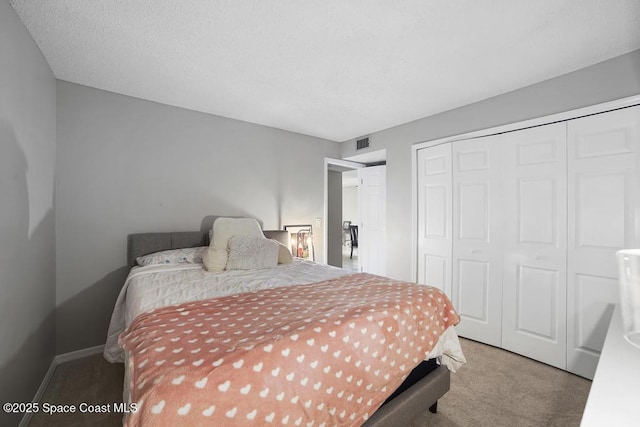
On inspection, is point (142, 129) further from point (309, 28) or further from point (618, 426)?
point (618, 426)

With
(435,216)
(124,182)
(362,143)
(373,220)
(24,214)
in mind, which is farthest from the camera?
(373,220)

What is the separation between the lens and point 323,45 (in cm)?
186

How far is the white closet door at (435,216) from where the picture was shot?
304 centimetres

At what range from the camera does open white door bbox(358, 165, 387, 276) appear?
13.0 ft

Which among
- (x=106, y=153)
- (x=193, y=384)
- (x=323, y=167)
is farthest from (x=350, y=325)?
(x=323, y=167)

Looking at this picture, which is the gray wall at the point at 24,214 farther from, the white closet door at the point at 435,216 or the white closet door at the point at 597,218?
the white closet door at the point at 597,218

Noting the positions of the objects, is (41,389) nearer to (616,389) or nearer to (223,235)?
(223,235)

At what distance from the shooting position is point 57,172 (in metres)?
2.31

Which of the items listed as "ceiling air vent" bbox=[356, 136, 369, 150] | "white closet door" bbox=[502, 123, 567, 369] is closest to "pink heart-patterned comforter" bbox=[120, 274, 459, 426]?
"white closet door" bbox=[502, 123, 567, 369]

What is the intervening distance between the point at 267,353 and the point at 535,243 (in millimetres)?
2634

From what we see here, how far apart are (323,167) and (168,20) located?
2756mm

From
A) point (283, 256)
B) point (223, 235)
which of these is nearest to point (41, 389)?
point (223, 235)

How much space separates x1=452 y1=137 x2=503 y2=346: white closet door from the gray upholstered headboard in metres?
2.87

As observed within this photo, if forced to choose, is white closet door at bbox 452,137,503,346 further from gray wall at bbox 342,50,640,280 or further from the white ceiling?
the white ceiling
